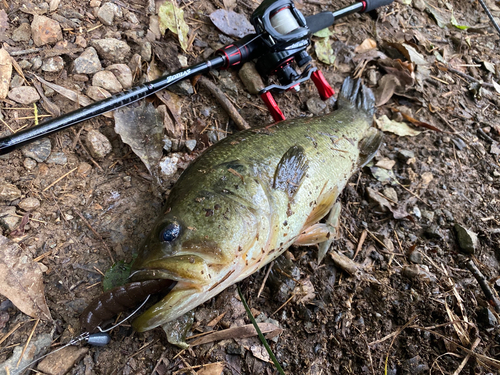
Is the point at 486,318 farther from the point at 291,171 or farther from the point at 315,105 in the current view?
the point at 315,105

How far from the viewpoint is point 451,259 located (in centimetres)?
310

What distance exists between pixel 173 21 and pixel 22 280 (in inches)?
109

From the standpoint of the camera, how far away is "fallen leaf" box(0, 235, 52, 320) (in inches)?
81.3

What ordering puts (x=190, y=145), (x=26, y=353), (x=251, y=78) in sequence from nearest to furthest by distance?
(x=26, y=353) < (x=190, y=145) < (x=251, y=78)

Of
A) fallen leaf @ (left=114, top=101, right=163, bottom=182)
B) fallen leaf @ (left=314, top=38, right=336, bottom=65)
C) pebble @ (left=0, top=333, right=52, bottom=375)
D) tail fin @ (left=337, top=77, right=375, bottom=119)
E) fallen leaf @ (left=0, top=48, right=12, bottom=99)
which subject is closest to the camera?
pebble @ (left=0, top=333, right=52, bottom=375)

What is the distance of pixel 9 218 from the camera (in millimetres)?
2273

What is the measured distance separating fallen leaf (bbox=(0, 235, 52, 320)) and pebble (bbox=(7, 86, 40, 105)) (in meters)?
1.16

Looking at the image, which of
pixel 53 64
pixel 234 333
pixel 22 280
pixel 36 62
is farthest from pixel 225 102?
pixel 22 280

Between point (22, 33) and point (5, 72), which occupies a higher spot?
point (22, 33)

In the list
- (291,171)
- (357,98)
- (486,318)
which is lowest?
(486,318)

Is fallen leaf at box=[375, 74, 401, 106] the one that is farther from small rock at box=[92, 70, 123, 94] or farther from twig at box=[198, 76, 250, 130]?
small rock at box=[92, 70, 123, 94]

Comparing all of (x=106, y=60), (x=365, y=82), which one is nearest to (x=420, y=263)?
(x=365, y=82)

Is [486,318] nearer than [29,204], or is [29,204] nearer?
[29,204]

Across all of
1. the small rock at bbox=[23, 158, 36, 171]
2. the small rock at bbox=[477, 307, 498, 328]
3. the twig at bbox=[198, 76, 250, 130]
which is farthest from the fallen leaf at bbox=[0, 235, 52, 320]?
the small rock at bbox=[477, 307, 498, 328]
